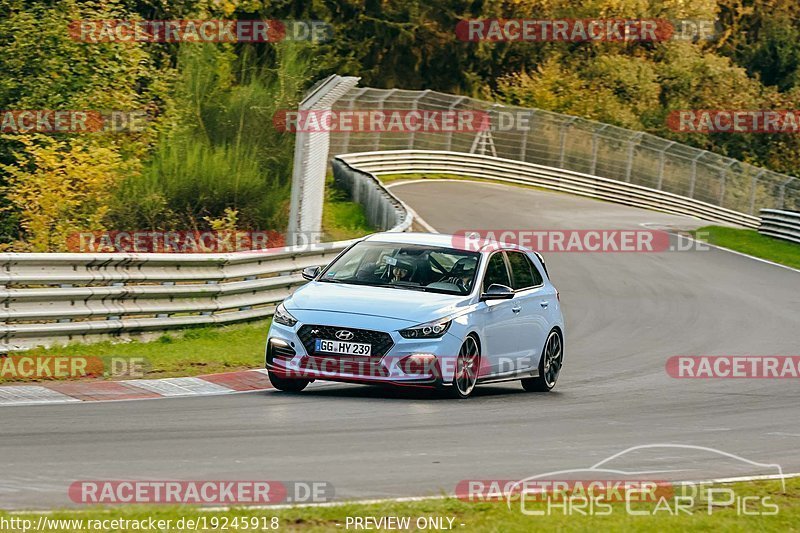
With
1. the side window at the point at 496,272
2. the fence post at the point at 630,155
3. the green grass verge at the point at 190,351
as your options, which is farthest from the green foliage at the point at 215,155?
the fence post at the point at 630,155

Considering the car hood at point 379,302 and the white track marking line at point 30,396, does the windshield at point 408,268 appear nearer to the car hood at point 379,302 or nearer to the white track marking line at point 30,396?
the car hood at point 379,302

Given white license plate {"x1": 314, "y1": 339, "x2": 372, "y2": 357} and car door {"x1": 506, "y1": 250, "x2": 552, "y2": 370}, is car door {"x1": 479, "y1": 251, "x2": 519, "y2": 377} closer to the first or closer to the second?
car door {"x1": 506, "y1": 250, "x2": 552, "y2": 370}

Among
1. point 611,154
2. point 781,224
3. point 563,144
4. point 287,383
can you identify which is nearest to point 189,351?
point 287,383

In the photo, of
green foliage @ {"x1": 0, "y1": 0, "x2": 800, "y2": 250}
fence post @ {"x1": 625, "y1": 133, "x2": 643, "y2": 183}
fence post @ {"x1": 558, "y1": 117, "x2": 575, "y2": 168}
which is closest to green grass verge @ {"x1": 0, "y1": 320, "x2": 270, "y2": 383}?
green foliage @ {"x1": 0, "y1": 0, "x2": 800, "y2": 250}

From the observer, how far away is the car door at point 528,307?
14.2m

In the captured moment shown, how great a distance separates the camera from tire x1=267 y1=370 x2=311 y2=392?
13062 millimetres

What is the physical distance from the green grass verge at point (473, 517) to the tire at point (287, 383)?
5371 millimetres

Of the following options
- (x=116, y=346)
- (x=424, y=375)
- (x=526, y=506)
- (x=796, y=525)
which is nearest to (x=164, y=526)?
(x=526, y=506)

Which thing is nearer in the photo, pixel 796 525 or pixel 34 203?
pixel 796 525

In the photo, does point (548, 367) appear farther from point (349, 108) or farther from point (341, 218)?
point (349, 108)

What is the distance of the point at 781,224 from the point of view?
38938mm

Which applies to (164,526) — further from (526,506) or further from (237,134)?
(237,134)

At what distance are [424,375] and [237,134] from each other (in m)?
18.5

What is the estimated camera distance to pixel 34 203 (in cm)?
2481
